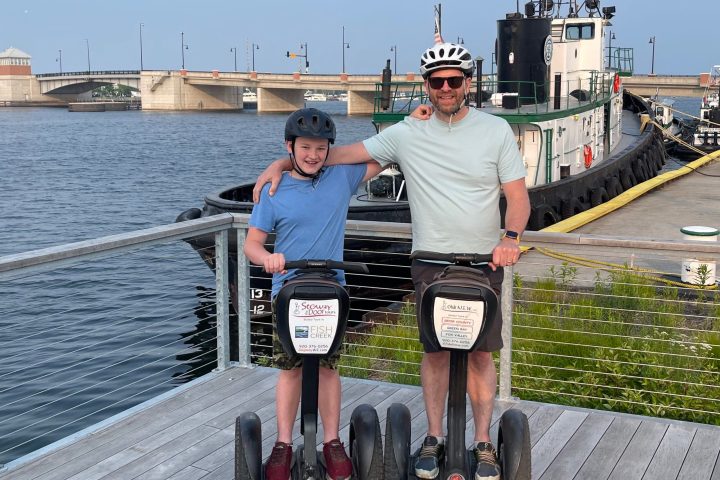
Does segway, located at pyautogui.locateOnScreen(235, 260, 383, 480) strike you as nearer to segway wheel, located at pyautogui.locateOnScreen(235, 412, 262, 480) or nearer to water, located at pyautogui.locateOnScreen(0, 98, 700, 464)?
segway wheel, located at pyautogui.locateOnScreen(235, 412, 262, 480)

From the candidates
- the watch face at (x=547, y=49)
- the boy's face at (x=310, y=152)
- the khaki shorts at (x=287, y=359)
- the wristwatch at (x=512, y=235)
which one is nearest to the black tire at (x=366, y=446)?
the khaki shorts at (x=287, y=359)

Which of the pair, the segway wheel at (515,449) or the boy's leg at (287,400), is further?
the boy's leg at (287,400)

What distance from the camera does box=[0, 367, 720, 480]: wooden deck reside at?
459 centimetres

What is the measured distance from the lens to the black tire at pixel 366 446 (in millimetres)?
4020

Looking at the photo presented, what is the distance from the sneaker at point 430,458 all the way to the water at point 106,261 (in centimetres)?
218

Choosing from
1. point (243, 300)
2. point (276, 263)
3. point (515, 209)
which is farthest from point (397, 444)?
point (243, 300)

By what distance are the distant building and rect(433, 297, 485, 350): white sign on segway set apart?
14772 centimetres

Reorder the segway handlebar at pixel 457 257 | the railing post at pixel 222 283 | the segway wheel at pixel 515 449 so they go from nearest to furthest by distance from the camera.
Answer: the segway handlebar at pixel 457 257
the segway wheel at pixel 515 449
the railing post at pixel 222 283

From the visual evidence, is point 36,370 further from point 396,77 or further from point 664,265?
point 396,77

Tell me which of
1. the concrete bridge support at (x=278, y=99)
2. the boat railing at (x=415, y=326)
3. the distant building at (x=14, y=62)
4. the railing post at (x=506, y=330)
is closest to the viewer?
the railing post at (x=506, y=330)

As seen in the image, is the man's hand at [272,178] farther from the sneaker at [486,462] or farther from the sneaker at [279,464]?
the sneaker at [486,462]

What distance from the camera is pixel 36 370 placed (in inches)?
524

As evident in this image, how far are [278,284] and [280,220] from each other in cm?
28

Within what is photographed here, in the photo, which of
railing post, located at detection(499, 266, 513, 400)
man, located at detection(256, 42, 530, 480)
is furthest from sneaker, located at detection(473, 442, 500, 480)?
railing post, located at detection(499, 266, 513, 400)
